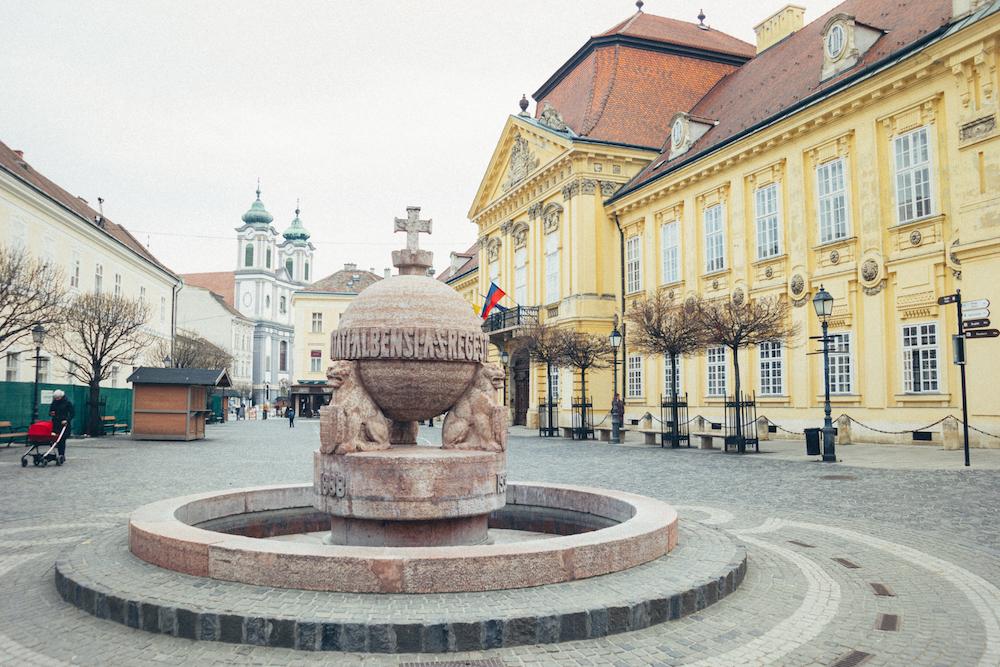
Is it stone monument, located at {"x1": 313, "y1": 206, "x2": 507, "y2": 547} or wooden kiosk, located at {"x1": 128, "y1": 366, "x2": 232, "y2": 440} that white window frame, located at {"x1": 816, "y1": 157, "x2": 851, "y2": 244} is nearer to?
stone monument, located at {"x1": 313, "y1": 206, "x2": 507, "y2": 547}

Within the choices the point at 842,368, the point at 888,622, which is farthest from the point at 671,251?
the point at 888,622

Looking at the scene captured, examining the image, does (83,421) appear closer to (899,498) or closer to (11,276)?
(11,276)

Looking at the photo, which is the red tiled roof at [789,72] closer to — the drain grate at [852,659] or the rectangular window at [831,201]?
the rectangular window at [831,201]

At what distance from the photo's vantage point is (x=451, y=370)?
7145 mm

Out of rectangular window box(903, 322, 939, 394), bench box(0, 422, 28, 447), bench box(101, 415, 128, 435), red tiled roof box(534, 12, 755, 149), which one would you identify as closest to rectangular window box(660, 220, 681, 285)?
red tiled roof box(534, 12, 755, 149)

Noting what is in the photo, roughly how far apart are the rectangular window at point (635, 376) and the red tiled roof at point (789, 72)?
25.3 feet

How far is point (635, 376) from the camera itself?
32.6 m

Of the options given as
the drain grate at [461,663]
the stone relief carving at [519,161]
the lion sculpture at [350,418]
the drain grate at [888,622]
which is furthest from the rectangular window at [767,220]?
the drain grate at [461,663]

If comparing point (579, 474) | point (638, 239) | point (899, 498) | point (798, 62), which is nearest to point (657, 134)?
point (638, 239)

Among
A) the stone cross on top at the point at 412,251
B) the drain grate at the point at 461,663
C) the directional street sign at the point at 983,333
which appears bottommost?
the drain grate at the point at 461,663

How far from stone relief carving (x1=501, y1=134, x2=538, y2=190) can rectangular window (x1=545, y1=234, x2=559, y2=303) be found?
4239mm

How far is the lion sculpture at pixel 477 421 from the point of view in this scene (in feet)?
23.6

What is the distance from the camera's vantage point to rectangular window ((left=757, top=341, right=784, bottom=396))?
24.4 meters

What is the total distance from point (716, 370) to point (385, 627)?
2509 centimetres
